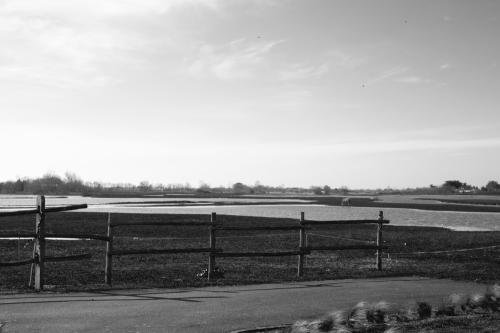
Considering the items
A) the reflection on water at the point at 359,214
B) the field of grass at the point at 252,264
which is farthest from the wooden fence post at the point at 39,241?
the reflection on water at the point at 359,214

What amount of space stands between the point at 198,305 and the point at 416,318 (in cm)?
392

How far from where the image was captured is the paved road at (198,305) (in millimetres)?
8445

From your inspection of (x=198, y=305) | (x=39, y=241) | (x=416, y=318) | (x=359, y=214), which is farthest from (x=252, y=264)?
(x=359, y=214)

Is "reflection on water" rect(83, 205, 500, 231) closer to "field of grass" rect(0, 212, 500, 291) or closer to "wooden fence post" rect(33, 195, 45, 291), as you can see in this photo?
"field of grass" rect(0, 212, 500, 291)

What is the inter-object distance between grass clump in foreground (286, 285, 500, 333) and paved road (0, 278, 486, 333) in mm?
1095

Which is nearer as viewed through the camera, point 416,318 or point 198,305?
point 416,318

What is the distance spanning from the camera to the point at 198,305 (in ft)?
33.1

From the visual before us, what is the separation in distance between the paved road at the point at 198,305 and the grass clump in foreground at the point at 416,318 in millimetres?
1095

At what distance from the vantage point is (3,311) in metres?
9.22

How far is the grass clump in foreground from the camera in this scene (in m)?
7.71

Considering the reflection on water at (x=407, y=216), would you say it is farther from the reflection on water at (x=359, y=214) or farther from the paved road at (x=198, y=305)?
the paved road at (x=198, y=305)

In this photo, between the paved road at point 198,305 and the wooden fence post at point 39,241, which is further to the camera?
the wooden fence post at point 39,241

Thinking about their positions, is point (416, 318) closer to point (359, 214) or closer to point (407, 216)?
point (359, 214)

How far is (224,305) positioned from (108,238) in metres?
4.18
